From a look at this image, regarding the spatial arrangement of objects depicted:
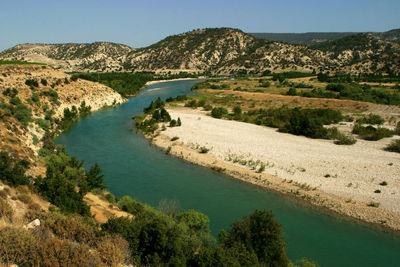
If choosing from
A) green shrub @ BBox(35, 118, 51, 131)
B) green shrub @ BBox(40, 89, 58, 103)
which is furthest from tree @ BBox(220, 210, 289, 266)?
green shrub @ BBox(40, 89, 58, 103)

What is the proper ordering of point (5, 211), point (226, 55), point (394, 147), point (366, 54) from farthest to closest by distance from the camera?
point (226, 55)
point (366, 54)
point (394, 147)
point (5, 211)

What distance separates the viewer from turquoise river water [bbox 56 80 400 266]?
16609 mm

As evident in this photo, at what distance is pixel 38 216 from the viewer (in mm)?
11727

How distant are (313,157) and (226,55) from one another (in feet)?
501

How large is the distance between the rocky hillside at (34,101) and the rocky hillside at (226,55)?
8752cm

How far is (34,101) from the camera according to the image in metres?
46.9

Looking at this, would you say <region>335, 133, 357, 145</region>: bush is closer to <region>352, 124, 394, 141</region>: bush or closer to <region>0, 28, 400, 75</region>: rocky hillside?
<region>352, 124, 394, 141</region>: bush

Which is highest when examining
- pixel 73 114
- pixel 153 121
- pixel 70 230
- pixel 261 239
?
pixel 70 230

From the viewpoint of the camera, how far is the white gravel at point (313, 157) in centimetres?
2348

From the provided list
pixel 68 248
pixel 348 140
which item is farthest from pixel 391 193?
pixel 68 248

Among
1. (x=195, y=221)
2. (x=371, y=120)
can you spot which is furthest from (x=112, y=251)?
(x=371, y=120)

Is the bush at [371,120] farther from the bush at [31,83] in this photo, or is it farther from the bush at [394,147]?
the bush at [31,83]

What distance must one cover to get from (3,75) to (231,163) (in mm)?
47918

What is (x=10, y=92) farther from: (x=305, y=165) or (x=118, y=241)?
(x=118, y=241)
